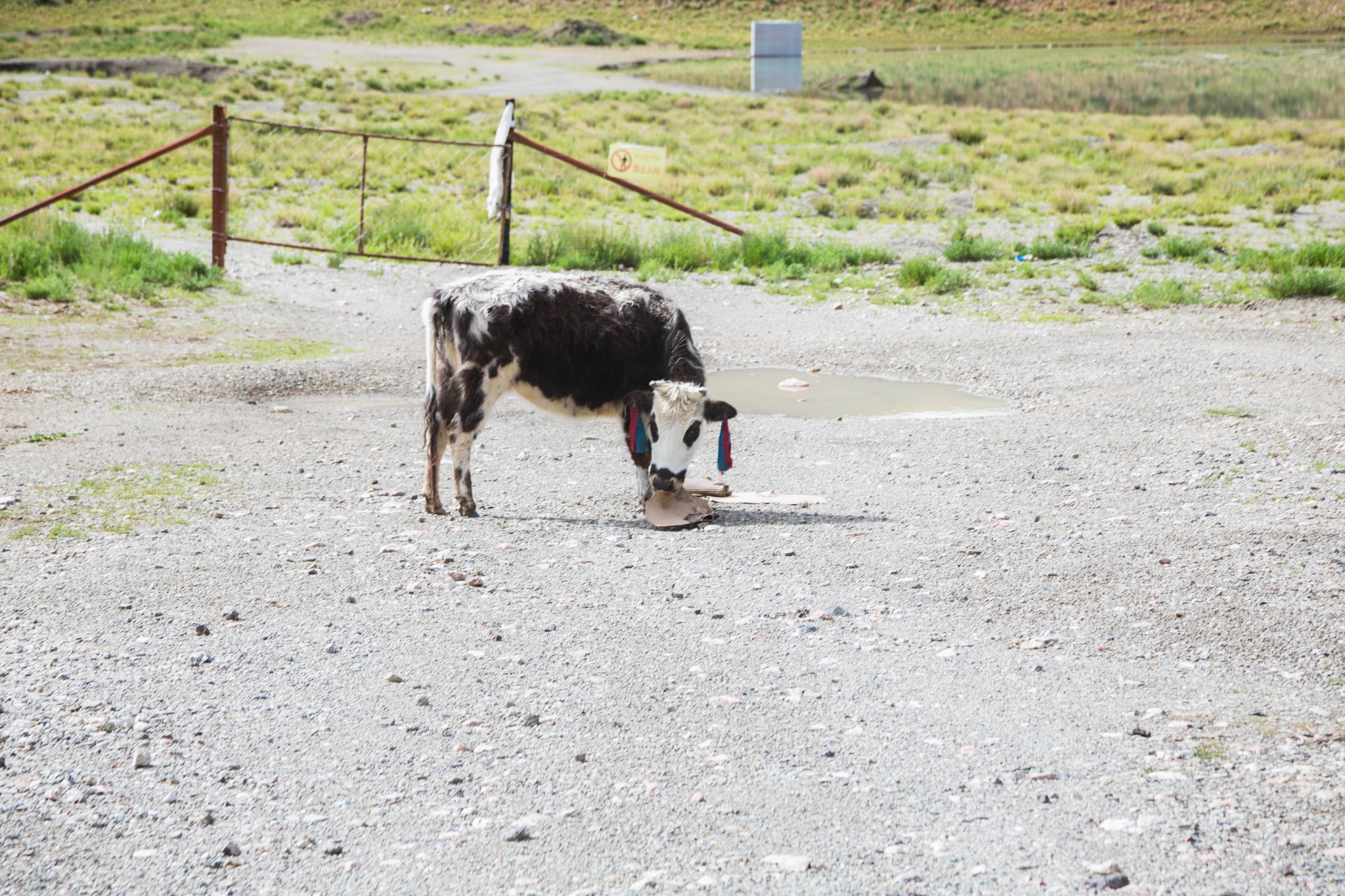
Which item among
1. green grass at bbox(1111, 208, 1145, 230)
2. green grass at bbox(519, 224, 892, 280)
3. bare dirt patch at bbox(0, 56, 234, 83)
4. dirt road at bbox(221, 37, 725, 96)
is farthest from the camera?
dirt road at bbox(221, 37, 725, 96)

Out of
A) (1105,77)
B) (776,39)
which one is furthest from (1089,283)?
(1105,77)

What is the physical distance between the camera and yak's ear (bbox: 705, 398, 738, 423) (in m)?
7.62

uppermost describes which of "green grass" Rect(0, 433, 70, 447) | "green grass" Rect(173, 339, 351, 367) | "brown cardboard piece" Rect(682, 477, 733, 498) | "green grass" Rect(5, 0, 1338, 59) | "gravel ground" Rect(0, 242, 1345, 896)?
"green grass" Rect(5, 0, 1338, 59)

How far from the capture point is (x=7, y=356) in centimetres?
1133

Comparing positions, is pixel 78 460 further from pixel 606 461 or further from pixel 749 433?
pixel 749 433

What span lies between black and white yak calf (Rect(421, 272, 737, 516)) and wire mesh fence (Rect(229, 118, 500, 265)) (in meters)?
8.15

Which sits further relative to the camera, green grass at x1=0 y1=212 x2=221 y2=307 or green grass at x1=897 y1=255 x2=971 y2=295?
green grass at x1=897 y1=255 x2=971 y2=295

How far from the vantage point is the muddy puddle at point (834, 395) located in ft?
34.7

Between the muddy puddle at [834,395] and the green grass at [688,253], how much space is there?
464 cm

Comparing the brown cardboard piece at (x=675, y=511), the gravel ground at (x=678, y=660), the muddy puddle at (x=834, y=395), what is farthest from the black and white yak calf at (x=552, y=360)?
the muddy puddle at (x=834, y=395)

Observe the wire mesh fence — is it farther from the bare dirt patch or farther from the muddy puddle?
the bare dirt patch

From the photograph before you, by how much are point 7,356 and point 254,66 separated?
45.3 metres

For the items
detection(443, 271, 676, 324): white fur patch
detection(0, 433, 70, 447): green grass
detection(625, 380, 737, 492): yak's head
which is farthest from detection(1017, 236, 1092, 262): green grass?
detection(0, 433, 70, 447): green grass

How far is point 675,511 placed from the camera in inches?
298
